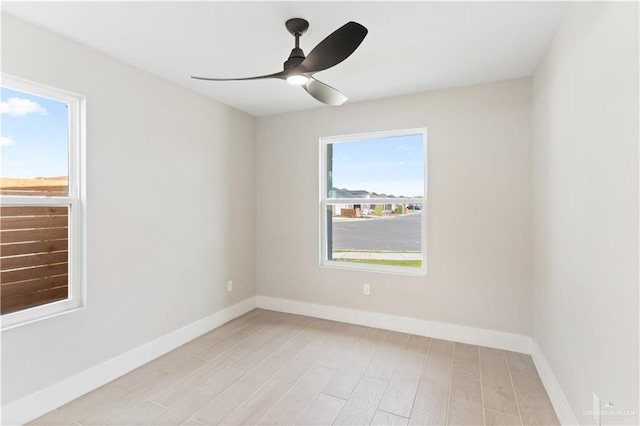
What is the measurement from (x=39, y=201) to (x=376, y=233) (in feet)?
9.61

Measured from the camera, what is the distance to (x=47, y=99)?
2111mm

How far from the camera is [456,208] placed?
9.91ft

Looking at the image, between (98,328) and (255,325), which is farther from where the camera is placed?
(255,325)

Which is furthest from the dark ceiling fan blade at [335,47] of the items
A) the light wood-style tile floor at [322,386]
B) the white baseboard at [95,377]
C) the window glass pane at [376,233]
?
the white baseboard at [95,377]

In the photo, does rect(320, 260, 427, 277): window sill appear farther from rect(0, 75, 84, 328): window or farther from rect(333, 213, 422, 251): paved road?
rect(0, 75, 84, 328): window

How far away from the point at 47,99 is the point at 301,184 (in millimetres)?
2372

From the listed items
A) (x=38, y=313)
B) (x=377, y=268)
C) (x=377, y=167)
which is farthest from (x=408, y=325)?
(x=38, y=313)

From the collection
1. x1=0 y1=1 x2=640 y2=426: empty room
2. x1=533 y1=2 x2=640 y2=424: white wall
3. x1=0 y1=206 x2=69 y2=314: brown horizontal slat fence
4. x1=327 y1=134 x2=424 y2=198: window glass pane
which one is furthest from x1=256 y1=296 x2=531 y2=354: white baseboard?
x1=0 y1=206 x2=69 y2=314: brown horizontal slat fence

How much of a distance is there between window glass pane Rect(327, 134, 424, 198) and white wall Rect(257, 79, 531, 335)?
0.55 ft

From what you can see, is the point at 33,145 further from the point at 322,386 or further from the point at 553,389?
the point at 553,389

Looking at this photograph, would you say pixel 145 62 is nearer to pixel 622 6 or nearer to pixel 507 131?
pixel 622 6

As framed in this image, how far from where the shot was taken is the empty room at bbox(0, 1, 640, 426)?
65.4 inches

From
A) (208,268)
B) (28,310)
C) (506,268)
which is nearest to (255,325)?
(208,268)

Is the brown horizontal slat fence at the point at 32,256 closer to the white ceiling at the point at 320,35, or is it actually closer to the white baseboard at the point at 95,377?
the white baseboard at the point at 95,377
